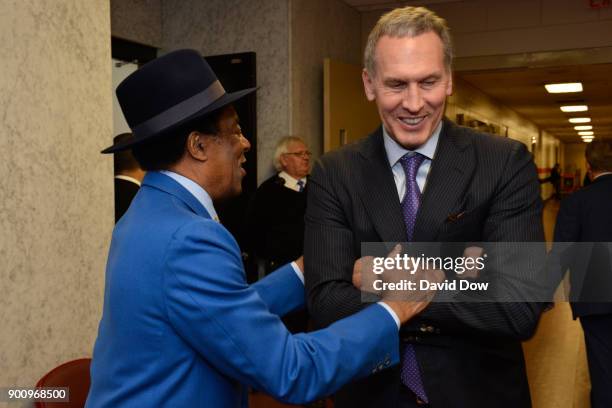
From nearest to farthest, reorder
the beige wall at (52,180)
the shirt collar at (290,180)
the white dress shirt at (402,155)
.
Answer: the white dress shirt at (402,155), the beige wall at (52,180), the shirt collar at (290,180)

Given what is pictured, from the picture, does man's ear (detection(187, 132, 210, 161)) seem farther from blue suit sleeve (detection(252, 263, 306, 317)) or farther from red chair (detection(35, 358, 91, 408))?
red chair (detection(35, 358, 91, 408))

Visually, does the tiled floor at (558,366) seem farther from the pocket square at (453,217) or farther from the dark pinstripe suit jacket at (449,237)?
the pocket square at (453,217)

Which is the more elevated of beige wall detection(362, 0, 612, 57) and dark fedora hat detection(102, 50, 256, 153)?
beige wall detection(362, 0, 612, 57)

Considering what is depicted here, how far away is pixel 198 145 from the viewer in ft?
4.67

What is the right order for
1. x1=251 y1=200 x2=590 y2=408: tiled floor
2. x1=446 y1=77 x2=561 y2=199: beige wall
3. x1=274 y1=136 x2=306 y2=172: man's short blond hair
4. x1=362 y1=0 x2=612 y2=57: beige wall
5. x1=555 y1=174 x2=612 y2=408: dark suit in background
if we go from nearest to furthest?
1. x1=555 y1=174 x2=612 y2=408: dark suit in background
2. x1=251 y1=200 x2=590 y2=408: tiled floor
3. x1=274 y1=136 x2=306 y2=172: man's short blond hair
4. x1=362 y1=0 x2=612 y2=57: beige wall
5. x1=446 y1=77 x2=561 y2=199: beige wall

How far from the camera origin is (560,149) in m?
32.4

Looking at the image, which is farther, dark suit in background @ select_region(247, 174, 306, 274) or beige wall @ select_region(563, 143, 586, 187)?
beige wall @ select_region(563, 143, 586, 187)

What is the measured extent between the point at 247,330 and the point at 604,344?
2991 millimetres

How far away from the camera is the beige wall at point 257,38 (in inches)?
189

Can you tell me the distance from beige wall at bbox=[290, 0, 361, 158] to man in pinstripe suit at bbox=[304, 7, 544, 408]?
3464 millimetres

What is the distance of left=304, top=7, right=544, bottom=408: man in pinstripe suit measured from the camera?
1319 mm

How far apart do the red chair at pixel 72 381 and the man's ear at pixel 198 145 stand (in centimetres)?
96

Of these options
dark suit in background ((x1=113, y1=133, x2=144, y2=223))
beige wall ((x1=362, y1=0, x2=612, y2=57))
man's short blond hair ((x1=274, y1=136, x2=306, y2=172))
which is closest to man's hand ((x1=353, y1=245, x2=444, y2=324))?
dark suit in background ((x1=113, y1=133, x2=144, y2=223))

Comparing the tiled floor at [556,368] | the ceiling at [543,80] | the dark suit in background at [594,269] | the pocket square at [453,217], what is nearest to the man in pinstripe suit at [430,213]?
the pocket square at [453,217]
